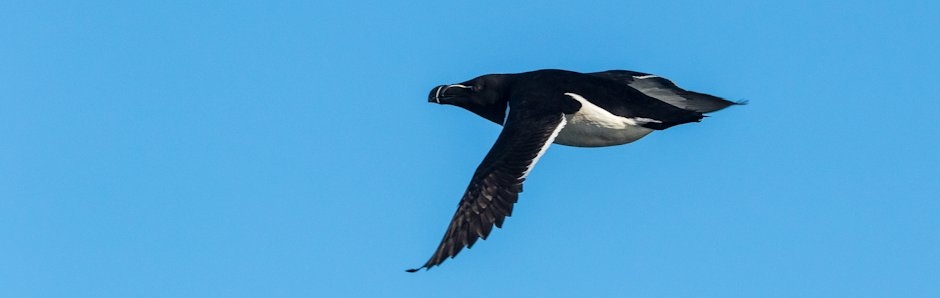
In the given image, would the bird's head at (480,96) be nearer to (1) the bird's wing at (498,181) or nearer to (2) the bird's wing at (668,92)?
(2) the bird's wing at (668,92)

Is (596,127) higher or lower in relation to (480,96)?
lower

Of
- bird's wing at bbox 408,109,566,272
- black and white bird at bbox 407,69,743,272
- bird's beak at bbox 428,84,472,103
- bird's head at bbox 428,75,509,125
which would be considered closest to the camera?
bird's wing at bbox 408,109,566,272

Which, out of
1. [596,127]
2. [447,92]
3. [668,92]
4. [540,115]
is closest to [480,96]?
[447,92]

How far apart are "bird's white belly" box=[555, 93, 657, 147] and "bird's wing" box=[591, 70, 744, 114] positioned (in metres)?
1.55

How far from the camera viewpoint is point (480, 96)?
2070 cm

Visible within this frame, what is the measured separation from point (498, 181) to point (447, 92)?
385 centimetres

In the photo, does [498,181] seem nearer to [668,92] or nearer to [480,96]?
[480,96]

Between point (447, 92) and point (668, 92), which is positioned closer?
point (447, 92)

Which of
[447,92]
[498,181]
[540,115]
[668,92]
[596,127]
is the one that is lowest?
[498,181]

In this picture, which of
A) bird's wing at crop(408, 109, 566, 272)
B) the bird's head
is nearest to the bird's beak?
the bird's head

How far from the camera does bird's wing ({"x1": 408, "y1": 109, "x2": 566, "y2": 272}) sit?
54.9 feet

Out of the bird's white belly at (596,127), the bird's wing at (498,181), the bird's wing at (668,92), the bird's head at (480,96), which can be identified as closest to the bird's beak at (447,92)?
the bird's head at (480,96)

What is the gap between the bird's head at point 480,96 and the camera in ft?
67.5

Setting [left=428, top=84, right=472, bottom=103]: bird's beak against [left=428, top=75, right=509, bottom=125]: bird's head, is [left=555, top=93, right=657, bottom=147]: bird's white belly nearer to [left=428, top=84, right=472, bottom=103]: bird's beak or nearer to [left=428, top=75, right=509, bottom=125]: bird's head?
[left=428, top=75, right=509, bottom=125]: bird's head
